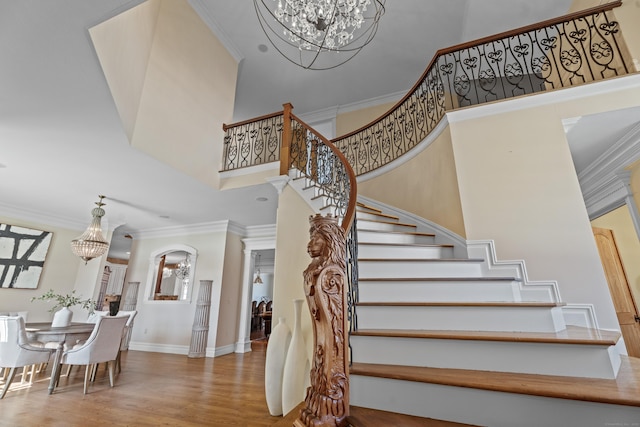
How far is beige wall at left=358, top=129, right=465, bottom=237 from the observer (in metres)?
3.33

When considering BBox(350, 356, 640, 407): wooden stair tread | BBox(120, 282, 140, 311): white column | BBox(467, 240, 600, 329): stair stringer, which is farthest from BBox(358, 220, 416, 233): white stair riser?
BBox(120, 282, 140, 311): white column

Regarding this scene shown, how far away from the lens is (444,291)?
6.95ft

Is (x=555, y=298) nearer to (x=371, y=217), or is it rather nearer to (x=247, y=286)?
(x=371, y=217)

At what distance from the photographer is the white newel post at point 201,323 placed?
18.1 ft

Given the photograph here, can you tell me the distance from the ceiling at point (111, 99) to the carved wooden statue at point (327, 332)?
2.44 metres

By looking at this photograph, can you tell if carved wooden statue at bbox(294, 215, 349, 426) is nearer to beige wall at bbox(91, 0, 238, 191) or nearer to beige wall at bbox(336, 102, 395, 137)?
beige wall at bbox(91, 0, 238, 191)

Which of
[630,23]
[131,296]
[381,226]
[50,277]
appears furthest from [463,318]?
[50,277]

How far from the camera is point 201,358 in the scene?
5.39m

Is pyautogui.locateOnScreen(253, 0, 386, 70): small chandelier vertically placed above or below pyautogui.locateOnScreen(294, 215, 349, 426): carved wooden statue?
above

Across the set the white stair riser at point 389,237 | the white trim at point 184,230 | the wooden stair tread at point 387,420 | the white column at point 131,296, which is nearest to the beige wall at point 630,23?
the white stair riser at point 389,237

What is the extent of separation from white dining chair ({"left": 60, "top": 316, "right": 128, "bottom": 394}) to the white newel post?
186 cm

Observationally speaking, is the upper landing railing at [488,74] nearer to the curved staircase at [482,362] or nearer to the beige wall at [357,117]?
the beige wall at [357,117]

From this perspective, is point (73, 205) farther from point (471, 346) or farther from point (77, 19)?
point (471, 346)

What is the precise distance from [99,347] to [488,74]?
7.77m
